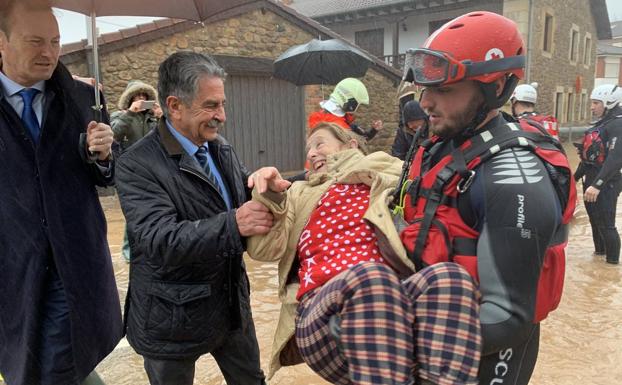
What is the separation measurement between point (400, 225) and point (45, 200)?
1.45 meters

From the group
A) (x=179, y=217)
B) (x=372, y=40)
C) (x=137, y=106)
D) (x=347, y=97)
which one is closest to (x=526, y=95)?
(x=347, y=97)

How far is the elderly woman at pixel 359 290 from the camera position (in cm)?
135

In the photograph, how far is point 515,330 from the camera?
4.51 ft

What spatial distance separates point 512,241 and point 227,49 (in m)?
9.32

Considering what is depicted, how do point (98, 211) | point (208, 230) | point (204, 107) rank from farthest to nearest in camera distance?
point (98, 211) < point (204, 107) < point (208, 230)

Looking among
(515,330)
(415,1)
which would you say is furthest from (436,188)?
(415,1)

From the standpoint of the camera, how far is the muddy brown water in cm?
334

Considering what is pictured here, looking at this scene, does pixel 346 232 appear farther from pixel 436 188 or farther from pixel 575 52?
pixel 575 52

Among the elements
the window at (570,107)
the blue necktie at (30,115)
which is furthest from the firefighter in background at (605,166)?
the window at (570,107)

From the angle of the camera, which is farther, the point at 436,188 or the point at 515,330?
the point at 436,188

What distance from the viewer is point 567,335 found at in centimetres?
407

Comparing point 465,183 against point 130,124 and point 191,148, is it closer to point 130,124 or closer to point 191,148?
point 191,148

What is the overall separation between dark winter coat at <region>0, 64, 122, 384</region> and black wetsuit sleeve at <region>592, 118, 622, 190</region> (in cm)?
557

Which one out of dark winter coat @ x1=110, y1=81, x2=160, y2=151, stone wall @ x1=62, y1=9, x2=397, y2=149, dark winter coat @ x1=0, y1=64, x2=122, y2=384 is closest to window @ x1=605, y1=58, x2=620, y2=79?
stone wall @ x1=62, y1=9, x2=397, y2=149
